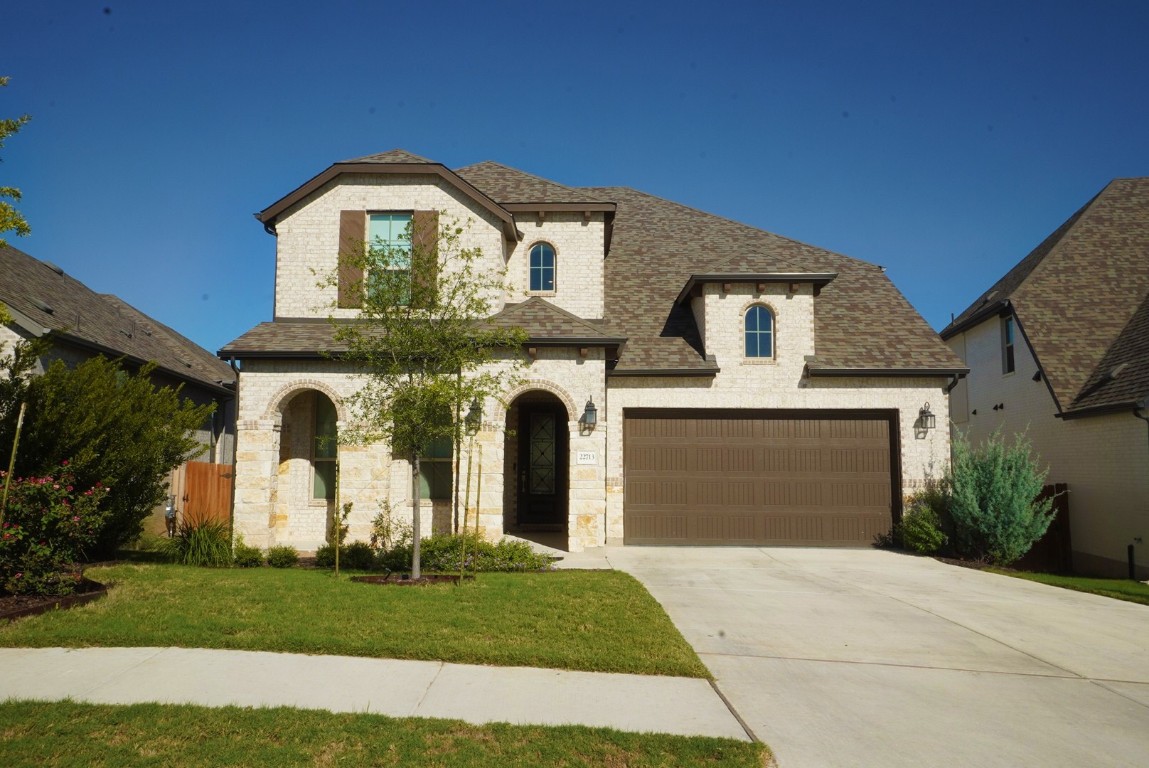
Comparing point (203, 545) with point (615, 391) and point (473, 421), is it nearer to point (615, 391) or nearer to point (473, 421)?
point (473, 421)

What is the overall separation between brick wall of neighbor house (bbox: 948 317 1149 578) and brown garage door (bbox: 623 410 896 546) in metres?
3.70

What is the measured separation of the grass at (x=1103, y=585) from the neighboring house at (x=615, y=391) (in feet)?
9.59

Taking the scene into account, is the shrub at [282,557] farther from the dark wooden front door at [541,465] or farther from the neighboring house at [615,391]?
the dark wooden front door at [541,465]

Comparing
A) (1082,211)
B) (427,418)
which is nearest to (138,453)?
(427,418)

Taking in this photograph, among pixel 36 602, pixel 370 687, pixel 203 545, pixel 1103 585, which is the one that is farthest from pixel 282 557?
pixel 1103 585

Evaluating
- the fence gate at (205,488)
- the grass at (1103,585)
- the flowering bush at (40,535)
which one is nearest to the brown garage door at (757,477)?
the grass at (1103,585)

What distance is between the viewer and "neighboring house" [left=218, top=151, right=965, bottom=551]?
523 inches

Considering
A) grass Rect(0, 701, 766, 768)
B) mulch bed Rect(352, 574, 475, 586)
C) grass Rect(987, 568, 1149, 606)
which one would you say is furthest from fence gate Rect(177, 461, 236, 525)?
grass Rect(987, 568, 1149, 606)

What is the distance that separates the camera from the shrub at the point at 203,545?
11.7 meters

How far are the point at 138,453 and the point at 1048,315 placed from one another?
19.1 metres

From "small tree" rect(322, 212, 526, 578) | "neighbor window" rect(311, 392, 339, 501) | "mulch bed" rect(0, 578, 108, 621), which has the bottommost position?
"mulch bed" rect(0, 578, 108, 621)

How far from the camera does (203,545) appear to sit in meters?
11.8

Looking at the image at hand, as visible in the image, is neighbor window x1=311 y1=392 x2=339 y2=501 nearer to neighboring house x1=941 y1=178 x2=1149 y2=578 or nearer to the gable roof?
the gable roof

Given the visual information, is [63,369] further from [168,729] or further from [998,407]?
[998,407]
